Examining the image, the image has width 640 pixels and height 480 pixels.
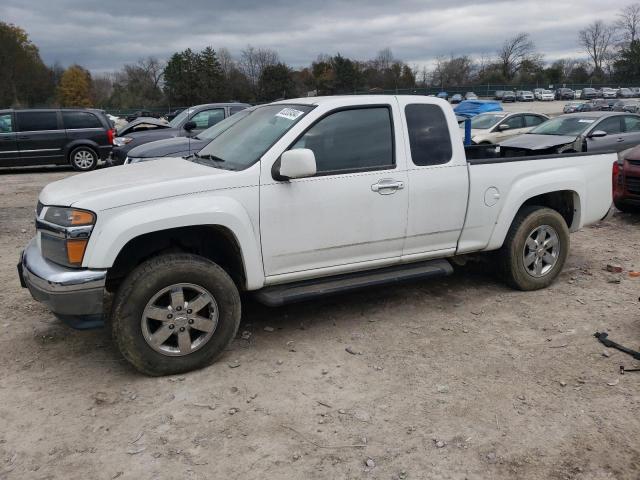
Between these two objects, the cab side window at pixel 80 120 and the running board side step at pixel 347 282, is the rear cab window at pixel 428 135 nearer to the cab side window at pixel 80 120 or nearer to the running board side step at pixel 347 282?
the running board side step at pixel 347 282

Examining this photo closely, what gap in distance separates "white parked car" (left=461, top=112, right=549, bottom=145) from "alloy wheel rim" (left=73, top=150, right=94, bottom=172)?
10.6 m

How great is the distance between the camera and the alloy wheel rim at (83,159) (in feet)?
50.0

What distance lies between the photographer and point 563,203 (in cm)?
590

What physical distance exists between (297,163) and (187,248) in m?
1.14

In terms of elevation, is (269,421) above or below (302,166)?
below

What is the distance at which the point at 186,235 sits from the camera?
4.17m

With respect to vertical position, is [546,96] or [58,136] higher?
[546,96]

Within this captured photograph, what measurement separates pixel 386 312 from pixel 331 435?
6.49 ft

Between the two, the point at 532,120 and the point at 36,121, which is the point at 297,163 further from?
the point at 532,120

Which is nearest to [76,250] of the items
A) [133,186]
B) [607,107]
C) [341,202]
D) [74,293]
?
[74,293]

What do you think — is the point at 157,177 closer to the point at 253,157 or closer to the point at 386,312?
the point at 253,157

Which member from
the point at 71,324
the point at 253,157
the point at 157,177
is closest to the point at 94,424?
the point at 71,324

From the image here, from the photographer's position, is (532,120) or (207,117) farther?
(532,120)

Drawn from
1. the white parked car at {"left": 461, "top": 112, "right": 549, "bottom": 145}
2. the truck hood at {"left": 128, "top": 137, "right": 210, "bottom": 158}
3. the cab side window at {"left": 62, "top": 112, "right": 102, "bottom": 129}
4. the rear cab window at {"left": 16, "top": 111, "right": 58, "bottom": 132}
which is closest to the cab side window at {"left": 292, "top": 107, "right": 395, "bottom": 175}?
the truck hood at {"left": 128, "top": 137, "right": 210, "bottom": 158}
